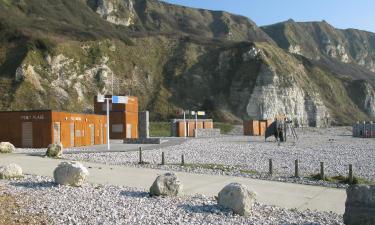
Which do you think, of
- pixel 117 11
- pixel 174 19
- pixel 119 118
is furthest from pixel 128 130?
pixel 174 19

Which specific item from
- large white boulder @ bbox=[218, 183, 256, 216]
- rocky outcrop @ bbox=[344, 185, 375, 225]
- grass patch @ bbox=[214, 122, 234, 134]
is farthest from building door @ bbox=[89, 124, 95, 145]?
grass patch @ bbox=[214, 122, 234, 134]

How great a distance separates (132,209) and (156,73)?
96.3 m

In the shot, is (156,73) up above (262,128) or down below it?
above

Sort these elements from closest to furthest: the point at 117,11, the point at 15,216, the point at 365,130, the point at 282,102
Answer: the point at 15,216 → the point at 365,130 → the point at 282,102 → the point at 117,11

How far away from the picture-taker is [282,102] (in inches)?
4242

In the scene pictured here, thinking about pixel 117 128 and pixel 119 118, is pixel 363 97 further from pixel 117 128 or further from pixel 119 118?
pixel 117 128

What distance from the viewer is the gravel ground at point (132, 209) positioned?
10.5 metres

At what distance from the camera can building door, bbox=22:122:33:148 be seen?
40062mm

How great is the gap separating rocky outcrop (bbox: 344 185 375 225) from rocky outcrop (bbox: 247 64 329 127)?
93.4 meters

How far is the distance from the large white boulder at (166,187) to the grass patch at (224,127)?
73.6 meters

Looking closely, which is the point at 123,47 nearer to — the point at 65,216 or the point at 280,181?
the point at 280,181

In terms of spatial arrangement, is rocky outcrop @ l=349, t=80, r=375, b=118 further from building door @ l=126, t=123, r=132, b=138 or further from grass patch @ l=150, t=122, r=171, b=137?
building door @ l=126, t=123, r=132, b=138

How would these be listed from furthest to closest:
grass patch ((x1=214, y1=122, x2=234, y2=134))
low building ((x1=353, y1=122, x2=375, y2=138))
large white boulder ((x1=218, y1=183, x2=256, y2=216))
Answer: grass patch ((x1=214, y1=122, x2=234, y2=134)) → low building ((x1=353, y1=122, x2=375, y2=138)) → large white boulder ((x1=218, y1=183, x2=256, y2=216))

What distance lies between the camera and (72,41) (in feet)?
309
